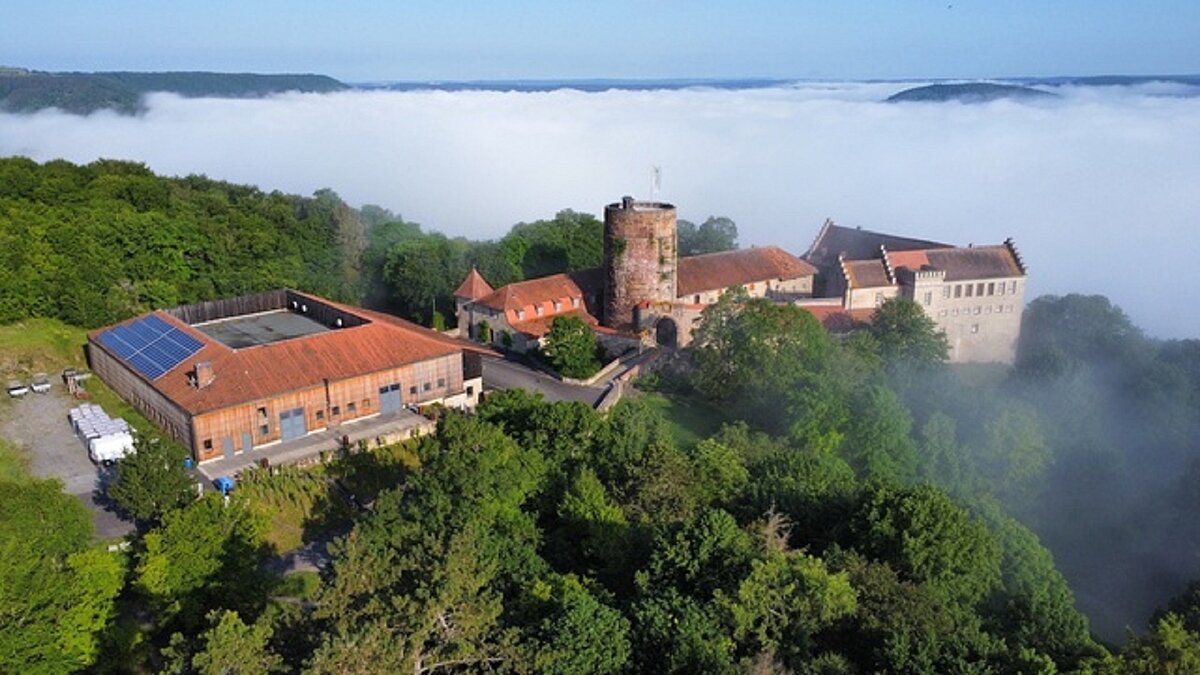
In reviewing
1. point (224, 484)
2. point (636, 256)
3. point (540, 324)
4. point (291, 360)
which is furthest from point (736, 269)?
point (224, 484)

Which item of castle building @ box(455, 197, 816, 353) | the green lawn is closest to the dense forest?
the green lawn

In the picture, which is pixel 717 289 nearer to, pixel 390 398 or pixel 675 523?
pixel 390 398

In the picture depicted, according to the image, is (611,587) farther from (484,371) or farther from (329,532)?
(484,371)

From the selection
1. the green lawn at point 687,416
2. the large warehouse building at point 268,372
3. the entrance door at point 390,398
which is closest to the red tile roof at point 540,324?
the green lawn at point 687,416

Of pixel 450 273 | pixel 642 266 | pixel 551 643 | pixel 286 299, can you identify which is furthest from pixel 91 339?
pixel 551 643

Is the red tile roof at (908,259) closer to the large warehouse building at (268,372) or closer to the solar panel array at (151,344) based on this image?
the large warehouse building at (268,372)

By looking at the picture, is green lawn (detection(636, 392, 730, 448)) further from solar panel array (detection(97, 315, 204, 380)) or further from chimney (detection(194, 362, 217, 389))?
solar panel array (detection(97, 315, 204, 380))
